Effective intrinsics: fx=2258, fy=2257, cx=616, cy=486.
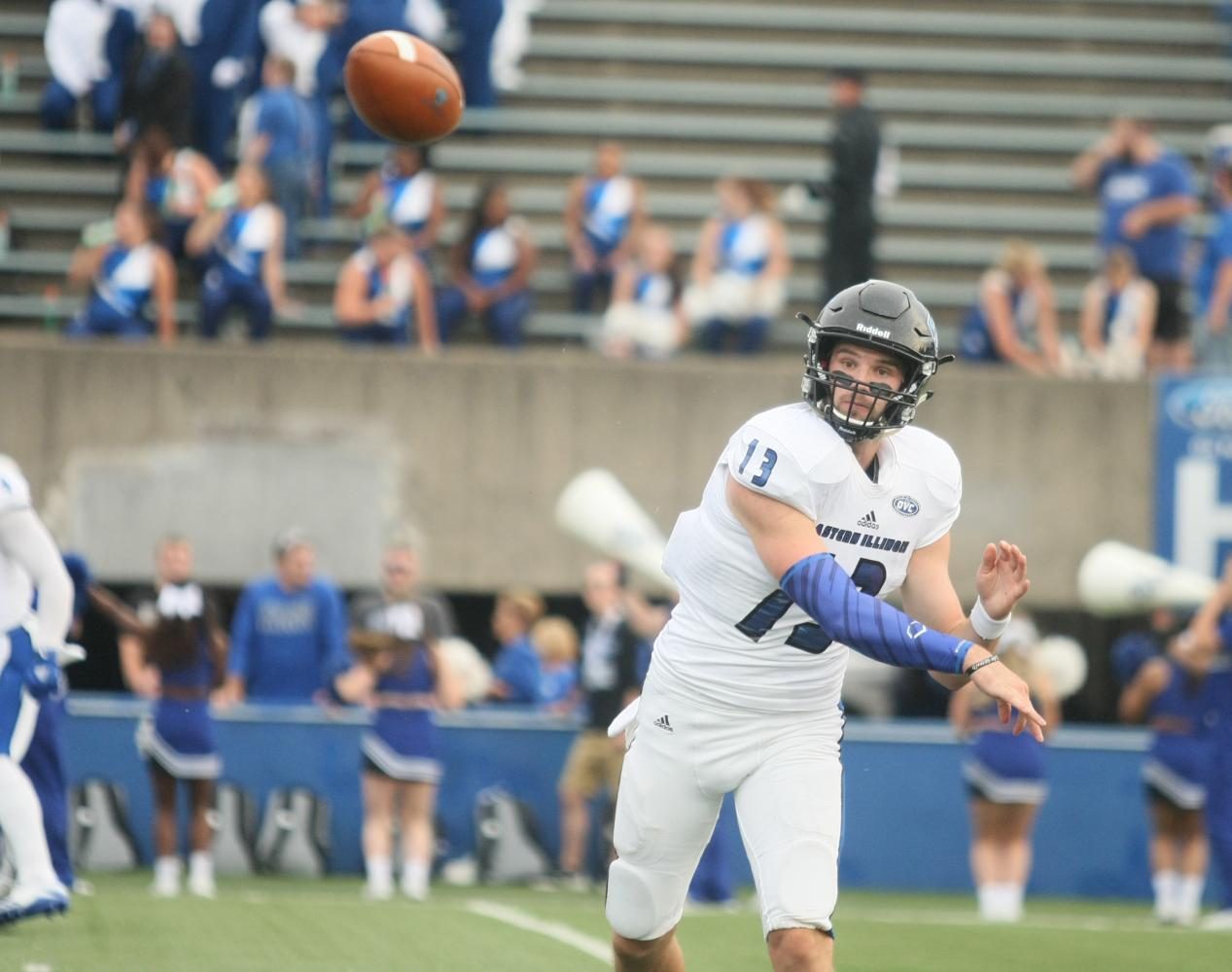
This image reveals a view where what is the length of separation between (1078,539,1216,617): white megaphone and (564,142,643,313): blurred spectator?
4193 mm

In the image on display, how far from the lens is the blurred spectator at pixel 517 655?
1307cm

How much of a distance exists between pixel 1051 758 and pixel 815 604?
806 centimetres

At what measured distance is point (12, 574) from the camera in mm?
7691

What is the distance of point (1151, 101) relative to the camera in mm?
17562

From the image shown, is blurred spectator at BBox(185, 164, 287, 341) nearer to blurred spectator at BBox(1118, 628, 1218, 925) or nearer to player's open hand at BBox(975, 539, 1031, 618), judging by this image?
blurred spectator at BBox(1118, 628, 1218, 925)

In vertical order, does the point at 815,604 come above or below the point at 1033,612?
above

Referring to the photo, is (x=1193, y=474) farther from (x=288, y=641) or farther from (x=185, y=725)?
(x=185, y=725)

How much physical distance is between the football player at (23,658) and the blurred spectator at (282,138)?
23.7 feet

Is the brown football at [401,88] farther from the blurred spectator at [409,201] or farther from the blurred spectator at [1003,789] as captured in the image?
the blurred spectator at [409,201]

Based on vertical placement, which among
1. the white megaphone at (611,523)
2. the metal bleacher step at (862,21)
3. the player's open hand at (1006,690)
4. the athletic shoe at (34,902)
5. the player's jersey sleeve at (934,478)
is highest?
the metal bleacher step at (862,21)

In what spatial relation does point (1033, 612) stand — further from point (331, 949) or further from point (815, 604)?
point (815, 604)

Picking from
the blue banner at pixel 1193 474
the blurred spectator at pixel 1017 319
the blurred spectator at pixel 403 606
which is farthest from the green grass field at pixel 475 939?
the blurred spectator at pixel 1017 319

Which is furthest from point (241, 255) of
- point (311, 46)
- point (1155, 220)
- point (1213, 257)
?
point (1213, 257)

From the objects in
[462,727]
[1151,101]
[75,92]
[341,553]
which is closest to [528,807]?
[462,727]
